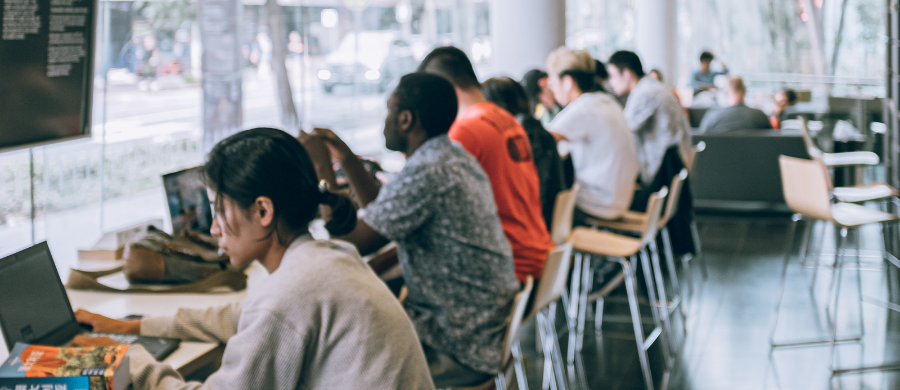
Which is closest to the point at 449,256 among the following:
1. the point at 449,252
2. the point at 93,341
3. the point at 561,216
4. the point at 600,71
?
the point at 449,252

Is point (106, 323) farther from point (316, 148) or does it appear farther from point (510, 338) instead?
point (510, 338)

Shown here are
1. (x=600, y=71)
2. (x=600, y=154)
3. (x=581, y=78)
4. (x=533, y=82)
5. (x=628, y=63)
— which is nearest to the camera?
(x=600, y=154)

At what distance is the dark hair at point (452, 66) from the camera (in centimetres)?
327

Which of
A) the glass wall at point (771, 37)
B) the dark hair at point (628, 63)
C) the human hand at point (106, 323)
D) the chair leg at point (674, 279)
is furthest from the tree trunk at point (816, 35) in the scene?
the human hand at point (106, 323)

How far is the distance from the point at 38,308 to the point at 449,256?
1.04m

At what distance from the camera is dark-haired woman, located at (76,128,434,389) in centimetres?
132

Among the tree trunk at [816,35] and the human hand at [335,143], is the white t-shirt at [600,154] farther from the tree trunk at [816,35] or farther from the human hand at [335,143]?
the tree trunk at [816,35]

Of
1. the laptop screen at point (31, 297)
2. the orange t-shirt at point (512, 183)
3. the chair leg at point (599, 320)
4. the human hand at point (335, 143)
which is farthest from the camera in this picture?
the chair leg at point (599, 320)

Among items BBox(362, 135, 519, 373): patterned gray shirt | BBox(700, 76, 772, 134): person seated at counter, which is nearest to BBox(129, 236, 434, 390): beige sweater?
BBox(362, 135, 519, 373): patterned gray shirt

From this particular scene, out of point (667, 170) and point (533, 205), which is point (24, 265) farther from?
point (667, 170)

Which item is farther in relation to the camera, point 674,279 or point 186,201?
point 674,279

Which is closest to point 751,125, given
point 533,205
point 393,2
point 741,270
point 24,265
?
point 741,270

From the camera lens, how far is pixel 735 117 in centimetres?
716

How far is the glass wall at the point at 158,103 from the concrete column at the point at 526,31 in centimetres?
101
